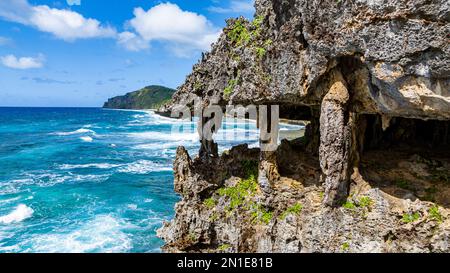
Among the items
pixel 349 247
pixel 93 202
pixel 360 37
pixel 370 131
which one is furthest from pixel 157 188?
pixel 360 37

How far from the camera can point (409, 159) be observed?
54.4 ft

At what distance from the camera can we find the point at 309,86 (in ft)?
46.2

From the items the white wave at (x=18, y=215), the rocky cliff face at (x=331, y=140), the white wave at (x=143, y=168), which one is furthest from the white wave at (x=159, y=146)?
the rocky cliff face at (x=331, y=140)

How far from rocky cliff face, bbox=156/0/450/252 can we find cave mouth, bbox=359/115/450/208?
0.06 metres

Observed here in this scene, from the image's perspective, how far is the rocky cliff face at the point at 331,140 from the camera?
459 inches

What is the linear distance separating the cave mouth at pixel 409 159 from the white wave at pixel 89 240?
15.3 meters

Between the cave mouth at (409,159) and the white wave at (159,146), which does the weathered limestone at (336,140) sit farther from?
the white wave at (159,146)

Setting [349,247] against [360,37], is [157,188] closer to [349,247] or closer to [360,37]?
[349,247]

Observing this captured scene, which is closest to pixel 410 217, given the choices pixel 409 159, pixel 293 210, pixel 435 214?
pixel 435 214

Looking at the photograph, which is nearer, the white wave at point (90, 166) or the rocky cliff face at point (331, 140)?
the rocky cliff face at point (331, 140)

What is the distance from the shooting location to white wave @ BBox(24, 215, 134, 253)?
74.9 ft

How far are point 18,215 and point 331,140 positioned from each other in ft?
81.5

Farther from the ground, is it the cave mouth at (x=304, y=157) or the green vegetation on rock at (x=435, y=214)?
the cave mouth at (x=304, y=157)

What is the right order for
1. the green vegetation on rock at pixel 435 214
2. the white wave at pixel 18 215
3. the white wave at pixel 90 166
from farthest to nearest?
the white wave at pixel 90 166 < the white wave at pixel 18 215 < the green vegetation on rock at pixel 435 214
